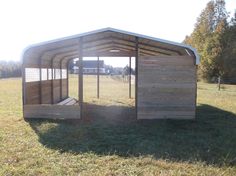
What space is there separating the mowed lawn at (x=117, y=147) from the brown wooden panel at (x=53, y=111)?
1.18 feet

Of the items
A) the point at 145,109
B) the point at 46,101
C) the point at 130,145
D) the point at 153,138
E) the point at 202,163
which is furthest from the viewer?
the point at 46,101

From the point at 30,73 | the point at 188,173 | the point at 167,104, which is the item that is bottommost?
the point at 188,173

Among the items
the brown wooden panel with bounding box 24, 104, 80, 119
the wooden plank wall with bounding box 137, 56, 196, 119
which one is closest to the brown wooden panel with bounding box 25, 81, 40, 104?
the brown wooden panel with bounding box 24, 104, 80, 119

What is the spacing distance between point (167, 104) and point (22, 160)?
5231 millimetres

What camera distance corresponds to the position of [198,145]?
6.47 m

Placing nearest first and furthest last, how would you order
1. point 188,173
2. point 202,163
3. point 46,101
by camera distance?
point 188,173 → point 202,163 → point 46,101

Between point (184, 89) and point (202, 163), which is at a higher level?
point (184, 89)

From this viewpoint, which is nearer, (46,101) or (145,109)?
(145,109)

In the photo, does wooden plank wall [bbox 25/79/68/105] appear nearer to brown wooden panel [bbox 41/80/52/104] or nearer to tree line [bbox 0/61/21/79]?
brown wooden panel [bbox 41/80/52/104]

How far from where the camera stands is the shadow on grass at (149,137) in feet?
Result: 19.3

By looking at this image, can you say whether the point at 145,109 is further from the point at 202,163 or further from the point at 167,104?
the point at 202,163

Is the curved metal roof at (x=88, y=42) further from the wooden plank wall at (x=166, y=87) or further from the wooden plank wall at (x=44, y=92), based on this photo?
the wooden plank wall at (x=44, y=92)

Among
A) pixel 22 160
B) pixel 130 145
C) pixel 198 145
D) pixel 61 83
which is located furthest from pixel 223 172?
pixel 61 83

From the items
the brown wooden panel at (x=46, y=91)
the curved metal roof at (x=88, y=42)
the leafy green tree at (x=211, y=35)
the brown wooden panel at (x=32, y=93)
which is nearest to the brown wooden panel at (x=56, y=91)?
the brown wooden panel at (x=46, y=91)
